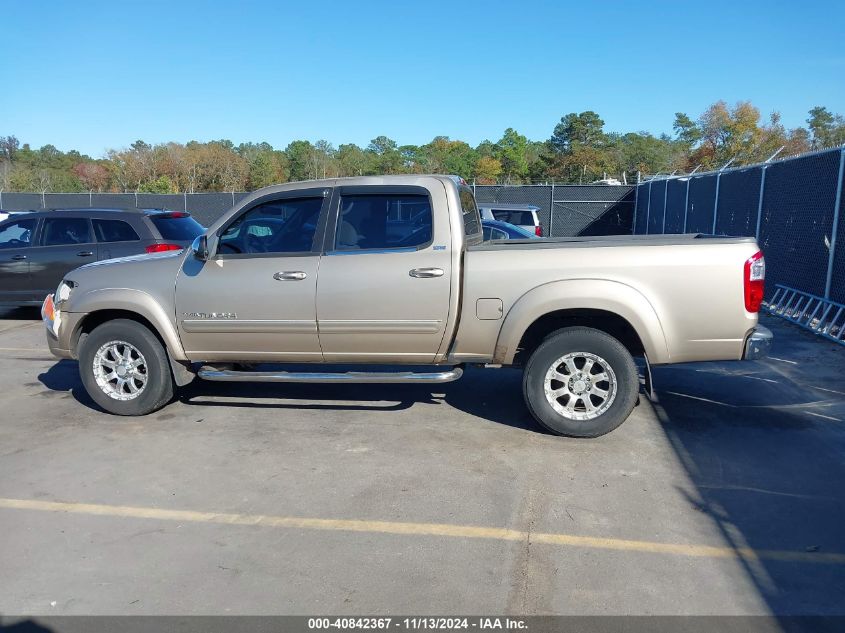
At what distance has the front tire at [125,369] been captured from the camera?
236 inches

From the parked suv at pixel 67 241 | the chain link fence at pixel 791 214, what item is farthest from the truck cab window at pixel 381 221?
the chain link fence at pixel 791 214

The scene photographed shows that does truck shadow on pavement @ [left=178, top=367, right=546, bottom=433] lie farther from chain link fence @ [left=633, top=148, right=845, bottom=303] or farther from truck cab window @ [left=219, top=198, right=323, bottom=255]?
chain link fence @ [left=633, top=148, right=845, bottom=303]

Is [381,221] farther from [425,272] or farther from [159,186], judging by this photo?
[159,186]

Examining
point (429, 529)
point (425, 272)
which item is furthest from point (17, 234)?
point (429, 529)

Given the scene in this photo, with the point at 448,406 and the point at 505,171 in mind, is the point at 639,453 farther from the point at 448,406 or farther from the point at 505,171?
the point at 505,171

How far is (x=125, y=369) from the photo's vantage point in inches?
240

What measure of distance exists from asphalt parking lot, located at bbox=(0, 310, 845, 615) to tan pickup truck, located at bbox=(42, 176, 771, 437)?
1.64ft

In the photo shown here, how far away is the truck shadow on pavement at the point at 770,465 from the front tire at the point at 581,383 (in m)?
0.59

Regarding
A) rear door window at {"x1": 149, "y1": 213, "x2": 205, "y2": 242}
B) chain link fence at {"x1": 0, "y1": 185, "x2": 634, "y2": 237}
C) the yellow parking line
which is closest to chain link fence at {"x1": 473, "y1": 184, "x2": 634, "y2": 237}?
chain link fence at {"x1": 0, "y1": 185, "x2": 634, "y2": 237}

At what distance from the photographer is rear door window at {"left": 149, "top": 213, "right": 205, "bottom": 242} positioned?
407 inches

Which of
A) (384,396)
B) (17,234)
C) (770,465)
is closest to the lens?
(770,465)

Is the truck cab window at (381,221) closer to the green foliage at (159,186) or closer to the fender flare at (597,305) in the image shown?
the fender flare at (597,305)

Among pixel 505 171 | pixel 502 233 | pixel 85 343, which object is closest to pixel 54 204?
pixel 502 233

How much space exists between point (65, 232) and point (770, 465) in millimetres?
10195
